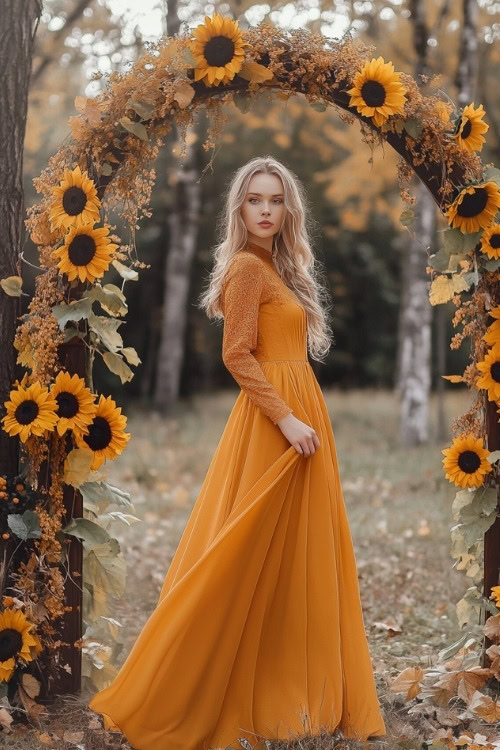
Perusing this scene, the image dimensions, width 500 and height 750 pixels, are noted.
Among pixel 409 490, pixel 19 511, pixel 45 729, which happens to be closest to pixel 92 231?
pixel 19 511

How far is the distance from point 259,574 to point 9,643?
1.07 meters

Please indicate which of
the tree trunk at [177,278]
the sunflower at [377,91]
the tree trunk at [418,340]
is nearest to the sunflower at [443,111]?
the sunflower at [377,91]

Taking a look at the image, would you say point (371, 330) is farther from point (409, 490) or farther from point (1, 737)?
point (1, 737)

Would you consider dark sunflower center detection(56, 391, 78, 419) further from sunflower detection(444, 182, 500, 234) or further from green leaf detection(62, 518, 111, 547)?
sunflower detection(444, 182, 500, 234)

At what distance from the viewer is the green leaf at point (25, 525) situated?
334 cm

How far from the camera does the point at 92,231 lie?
3.25 metres

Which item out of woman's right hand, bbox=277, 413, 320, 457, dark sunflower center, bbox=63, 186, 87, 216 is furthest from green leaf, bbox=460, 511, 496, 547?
dark sunflower center, bbox=63, 186, 87, 216

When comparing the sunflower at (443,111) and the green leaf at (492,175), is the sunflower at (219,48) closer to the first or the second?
the sunflower at (443,111)

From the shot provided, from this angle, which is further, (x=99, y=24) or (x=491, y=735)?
(x=99, y=24)

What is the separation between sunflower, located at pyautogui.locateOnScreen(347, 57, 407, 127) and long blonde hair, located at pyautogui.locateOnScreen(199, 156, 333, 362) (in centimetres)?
40

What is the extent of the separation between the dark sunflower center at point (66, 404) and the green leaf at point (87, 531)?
47 cm

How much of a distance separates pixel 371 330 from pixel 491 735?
1789cm

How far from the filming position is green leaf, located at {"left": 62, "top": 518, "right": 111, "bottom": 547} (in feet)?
Answer: 11.3

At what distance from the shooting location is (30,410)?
10.8ft
